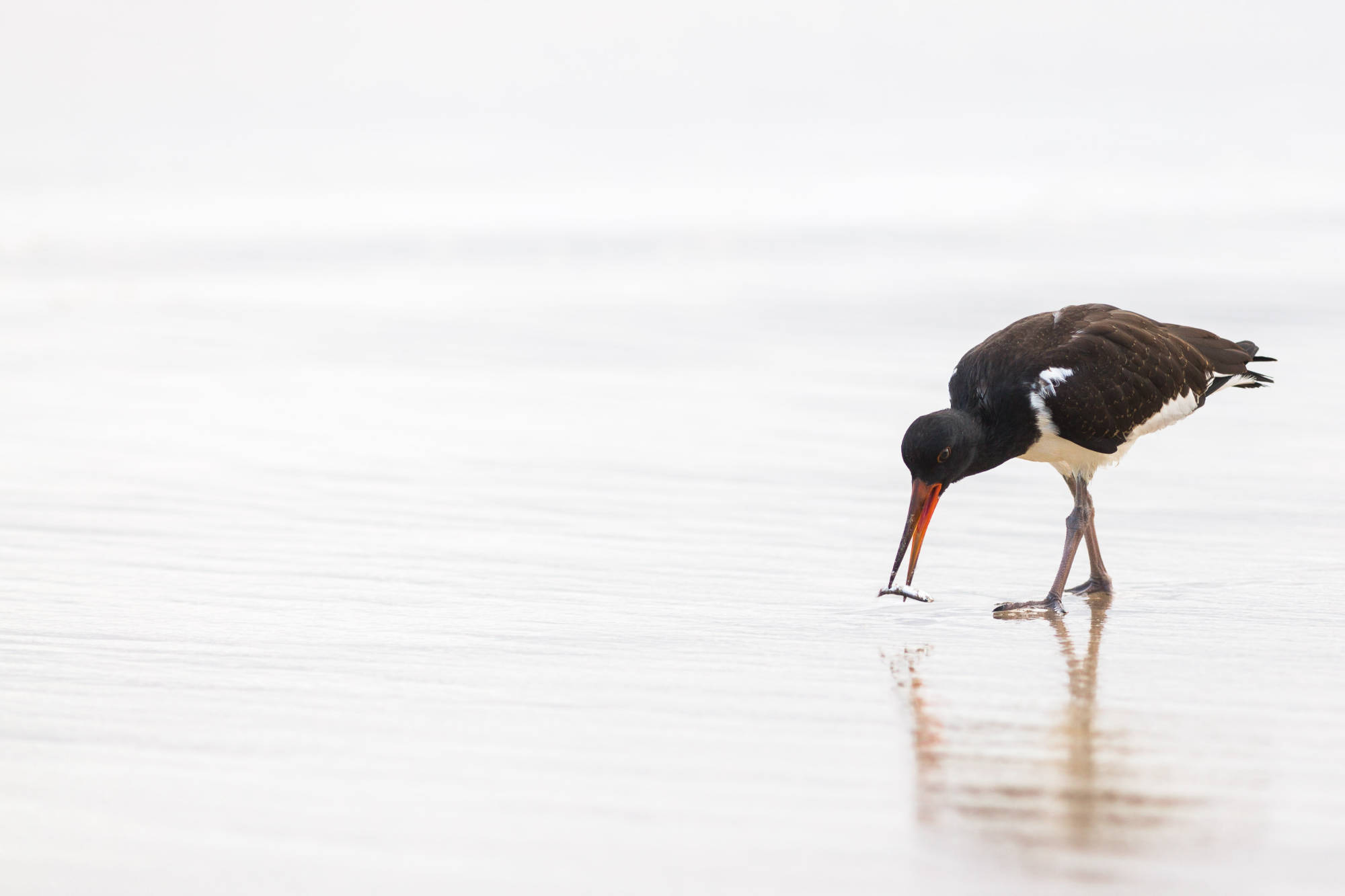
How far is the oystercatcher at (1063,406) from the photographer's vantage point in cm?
642

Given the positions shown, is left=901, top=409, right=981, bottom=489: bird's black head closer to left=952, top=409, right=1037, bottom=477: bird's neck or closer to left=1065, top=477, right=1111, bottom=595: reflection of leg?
left=952, top=409, right=1037, bottom=477: bird's neck

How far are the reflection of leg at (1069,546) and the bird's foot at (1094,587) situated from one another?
0.22 ft

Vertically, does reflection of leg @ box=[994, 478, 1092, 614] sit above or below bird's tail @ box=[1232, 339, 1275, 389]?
below

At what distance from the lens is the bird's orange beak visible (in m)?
6.12

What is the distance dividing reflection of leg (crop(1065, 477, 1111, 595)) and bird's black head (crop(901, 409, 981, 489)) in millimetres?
615

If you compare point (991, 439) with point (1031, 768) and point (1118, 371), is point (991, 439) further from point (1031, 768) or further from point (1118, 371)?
point (1031, 768)

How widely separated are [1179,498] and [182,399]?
6090 millimetres

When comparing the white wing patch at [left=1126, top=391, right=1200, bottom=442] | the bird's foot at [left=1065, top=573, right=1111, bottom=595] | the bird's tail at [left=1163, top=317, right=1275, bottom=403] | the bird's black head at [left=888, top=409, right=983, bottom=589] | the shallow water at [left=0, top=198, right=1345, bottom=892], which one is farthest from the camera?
the bird's tail at [left=1163, top=317, right=1275, bottom=403]

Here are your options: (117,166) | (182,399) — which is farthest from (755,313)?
(117,166)

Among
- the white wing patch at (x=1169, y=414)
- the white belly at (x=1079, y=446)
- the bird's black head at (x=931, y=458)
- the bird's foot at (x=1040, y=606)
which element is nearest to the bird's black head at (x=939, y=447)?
the bird's black head at (x=931, y=458)

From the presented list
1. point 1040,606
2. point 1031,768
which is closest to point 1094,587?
point 1040,606

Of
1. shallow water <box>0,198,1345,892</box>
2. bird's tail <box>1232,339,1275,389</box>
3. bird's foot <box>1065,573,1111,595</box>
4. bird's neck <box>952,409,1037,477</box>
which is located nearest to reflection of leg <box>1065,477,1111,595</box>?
bird's foot <box>1065,573,1111,595</box>

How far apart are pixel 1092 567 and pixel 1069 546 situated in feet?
0.45

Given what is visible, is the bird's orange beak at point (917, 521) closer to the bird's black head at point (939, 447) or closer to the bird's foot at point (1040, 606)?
the bird's black head at point (939, 447)
